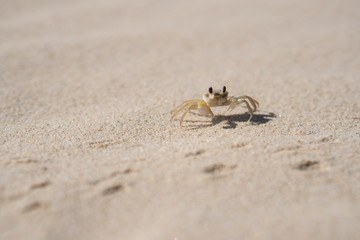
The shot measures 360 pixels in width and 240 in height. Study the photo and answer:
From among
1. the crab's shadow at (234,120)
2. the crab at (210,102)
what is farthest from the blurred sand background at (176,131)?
the crab at (210,102)

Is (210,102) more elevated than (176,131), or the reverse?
(210,102)

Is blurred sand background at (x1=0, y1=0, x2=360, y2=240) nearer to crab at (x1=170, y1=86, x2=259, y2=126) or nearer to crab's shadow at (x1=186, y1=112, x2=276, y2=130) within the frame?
crab's shadow at (x1=186, y1=112, x2=276, y2=130)

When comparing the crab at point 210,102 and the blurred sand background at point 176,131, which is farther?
the crab at point 210,102

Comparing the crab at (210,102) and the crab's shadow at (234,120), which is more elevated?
the crab at (210,102)

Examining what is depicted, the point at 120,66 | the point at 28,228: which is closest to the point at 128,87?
the point at 120,66

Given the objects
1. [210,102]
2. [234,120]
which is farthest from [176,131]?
[234,120]

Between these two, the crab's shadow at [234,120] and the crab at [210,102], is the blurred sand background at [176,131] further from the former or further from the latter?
the crab at [210,102]

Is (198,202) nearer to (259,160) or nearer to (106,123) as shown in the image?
(259,160)

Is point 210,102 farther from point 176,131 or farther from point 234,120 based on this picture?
point 176,131
